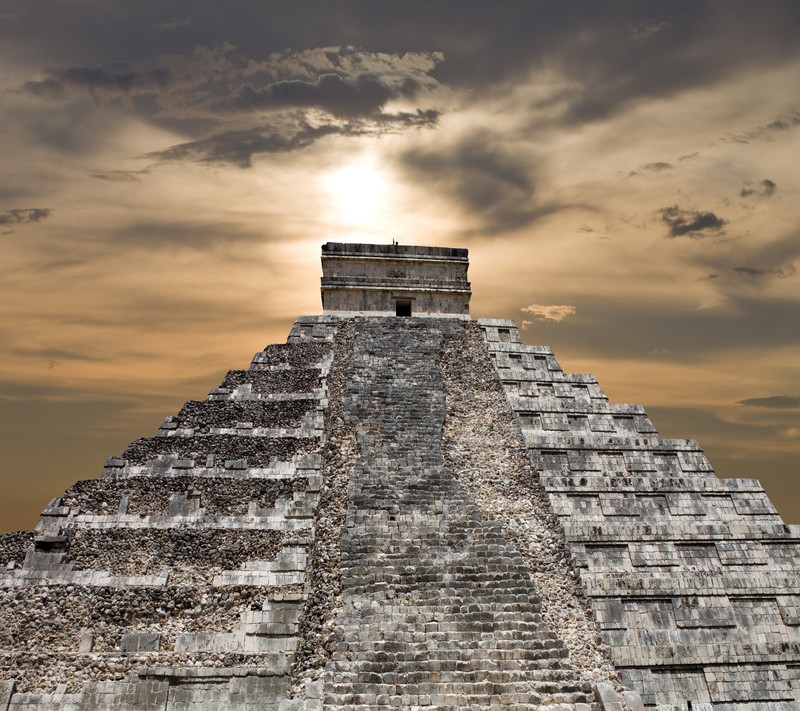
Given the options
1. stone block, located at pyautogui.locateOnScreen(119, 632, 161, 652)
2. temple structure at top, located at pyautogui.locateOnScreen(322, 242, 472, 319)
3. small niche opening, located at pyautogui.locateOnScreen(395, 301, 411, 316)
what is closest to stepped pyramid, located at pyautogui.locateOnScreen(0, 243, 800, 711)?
stone block, located at pyautogui.locateOnScreen(119, 632, 161, 652)

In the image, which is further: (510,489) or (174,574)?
(510,489)

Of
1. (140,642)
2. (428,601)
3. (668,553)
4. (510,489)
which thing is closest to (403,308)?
(510,489)

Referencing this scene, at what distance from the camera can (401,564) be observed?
10.9m

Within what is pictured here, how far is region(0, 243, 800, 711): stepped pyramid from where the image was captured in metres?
9.80

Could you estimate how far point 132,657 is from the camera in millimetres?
10281

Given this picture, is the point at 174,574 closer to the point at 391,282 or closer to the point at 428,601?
the point at 428,601

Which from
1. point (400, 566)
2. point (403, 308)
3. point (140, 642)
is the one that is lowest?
point (140, 642)

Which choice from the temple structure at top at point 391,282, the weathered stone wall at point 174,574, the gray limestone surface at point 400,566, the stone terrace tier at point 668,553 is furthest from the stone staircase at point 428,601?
the temple structure at top at point 391,282

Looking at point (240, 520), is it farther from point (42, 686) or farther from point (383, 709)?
point (383, 709)

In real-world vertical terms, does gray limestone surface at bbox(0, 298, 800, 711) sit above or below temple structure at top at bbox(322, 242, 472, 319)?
below

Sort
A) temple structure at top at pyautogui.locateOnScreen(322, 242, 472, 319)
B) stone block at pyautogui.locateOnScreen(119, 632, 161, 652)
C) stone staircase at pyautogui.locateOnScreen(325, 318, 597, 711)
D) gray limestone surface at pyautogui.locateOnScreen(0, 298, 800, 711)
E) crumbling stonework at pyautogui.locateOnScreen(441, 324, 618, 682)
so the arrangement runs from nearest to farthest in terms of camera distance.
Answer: stone staircase at pyautogui.locateOnScreen(325, 318, 597, 711), gray limestone surface at pyautogui.locateOnScreen(0, 298, 800, 711), crumbling stonework at pyautogui.locateOnScreen(441, 324, 618, 682), stone block at pyautogui.locateOnScreen(119, 632, 161, 652), temple structure at top at pyautogui.locateOnScreen(322, 242, 472, 319)

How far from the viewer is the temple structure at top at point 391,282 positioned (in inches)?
803

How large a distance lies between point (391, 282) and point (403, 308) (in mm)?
939

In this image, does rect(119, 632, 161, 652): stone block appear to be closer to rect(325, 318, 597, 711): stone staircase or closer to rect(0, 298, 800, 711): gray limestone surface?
rect(0, 298, 800, 711): gray limestone surface
